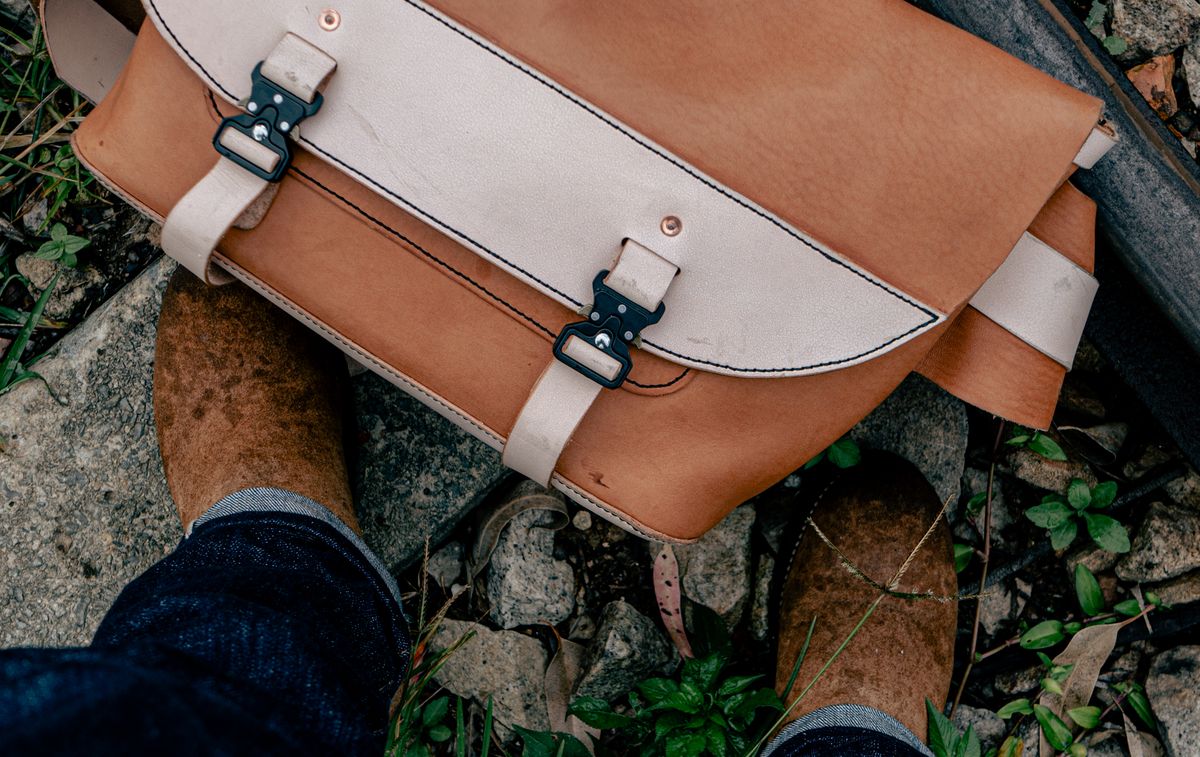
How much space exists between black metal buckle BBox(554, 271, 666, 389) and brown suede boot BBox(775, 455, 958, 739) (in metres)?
0.84

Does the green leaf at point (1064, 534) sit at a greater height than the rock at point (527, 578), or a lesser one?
greater

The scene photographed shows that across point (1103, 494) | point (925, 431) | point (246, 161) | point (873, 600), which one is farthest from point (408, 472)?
point (1103, 494)

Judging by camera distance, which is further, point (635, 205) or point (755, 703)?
point (755, 703)

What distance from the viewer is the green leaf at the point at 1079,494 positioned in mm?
1756

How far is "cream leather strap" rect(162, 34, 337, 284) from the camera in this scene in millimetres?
1180

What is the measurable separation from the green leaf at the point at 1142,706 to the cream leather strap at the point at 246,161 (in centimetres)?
202

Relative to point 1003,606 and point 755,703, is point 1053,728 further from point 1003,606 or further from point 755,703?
point 755,703

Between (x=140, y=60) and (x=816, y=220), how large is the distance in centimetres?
105

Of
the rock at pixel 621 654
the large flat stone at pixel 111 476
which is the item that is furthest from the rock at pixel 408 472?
the rock at pixel 621 654

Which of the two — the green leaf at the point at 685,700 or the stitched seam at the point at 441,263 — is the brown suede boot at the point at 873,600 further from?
the stitched seam at the point at 441,263

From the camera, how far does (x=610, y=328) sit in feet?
3.97

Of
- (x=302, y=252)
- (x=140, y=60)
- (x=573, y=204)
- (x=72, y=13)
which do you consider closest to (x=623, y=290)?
(x=573, y=204)

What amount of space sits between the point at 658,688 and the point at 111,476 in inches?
48.8

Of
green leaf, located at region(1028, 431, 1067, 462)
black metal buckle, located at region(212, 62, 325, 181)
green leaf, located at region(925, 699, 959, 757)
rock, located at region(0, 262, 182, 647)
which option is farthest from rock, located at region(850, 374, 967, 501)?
rock, located at region(0, 262, 182, 647)
